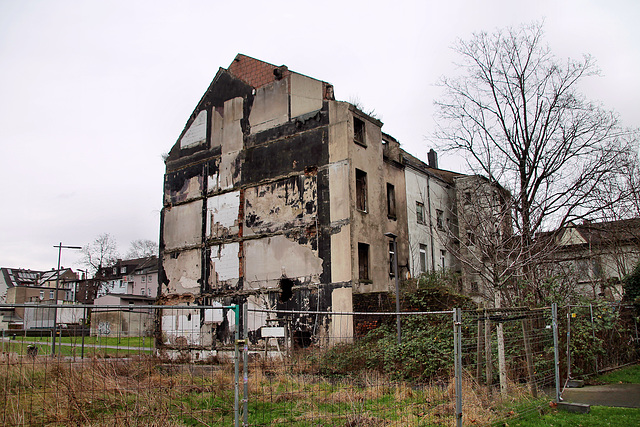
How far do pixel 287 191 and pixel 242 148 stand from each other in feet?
13.5

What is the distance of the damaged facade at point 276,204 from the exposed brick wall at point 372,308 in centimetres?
41

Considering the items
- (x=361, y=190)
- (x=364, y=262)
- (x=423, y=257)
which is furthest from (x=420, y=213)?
(x=364, y=262)

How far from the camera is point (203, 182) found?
27219 mm

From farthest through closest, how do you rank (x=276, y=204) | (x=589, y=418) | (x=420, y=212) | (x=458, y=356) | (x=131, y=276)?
(x=131, y=276)
(x=420, y=212)
(x=276, y=204)
(x=589, y=418)
(x=458, y=356)

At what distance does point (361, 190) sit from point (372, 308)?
5.69 meters

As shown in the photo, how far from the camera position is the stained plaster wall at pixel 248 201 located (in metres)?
22.6

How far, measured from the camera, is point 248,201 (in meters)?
24.9

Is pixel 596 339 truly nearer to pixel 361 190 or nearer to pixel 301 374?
→ pixel 301 374

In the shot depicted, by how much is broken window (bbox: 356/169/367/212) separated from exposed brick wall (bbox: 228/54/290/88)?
6495 millimetres

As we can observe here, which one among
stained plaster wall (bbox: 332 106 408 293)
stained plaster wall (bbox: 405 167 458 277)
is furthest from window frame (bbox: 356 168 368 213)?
stained plaster wall (bbox: 405 167 458 277)

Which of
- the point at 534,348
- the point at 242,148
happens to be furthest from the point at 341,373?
the point at 242,148

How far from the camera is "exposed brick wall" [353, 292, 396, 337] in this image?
18.9m

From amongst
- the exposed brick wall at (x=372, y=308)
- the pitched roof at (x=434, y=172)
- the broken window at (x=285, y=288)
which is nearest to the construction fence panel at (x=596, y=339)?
the exposed brick wall at (x=372, y=308)

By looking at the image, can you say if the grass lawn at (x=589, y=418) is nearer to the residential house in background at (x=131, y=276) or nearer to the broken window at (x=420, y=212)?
the broken window at (x=420, y=212)
